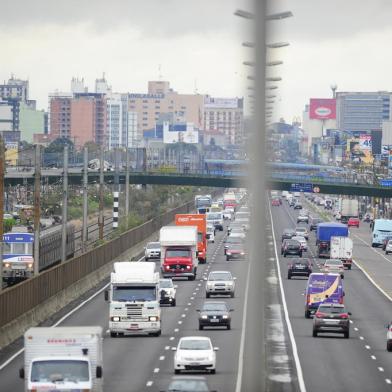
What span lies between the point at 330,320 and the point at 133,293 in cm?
765

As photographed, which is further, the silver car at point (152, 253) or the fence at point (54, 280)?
the silver car at point (152, 253)

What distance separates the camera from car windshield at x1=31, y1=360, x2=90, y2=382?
101ft

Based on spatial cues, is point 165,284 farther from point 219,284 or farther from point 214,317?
point 214,317

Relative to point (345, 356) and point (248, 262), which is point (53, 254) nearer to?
point (345, 356)

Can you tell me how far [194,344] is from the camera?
41.7 metres

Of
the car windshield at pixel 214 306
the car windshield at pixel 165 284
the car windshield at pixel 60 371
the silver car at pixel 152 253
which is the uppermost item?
the car windshield at pixel 60 371

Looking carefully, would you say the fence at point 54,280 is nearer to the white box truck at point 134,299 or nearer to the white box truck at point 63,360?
the white box truck at point 134,299

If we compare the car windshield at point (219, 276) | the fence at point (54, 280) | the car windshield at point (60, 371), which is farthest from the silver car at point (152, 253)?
the car windshield at point (60, 371)

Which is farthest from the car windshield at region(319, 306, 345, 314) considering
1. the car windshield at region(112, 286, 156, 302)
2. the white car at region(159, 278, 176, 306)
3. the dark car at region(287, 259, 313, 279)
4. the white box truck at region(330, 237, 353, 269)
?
the white box truck at region(330, 237, 353, 269)

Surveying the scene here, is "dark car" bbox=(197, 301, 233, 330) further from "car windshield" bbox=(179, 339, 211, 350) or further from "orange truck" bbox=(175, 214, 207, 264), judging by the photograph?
"orange truck" bbox=(175, 214, 207, 264)

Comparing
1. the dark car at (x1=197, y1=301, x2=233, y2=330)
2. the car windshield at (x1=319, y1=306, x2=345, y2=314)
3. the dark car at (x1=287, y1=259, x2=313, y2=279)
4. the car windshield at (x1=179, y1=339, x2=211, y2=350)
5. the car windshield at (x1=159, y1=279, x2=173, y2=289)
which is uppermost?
the car windshield at (x1=179, y1=339, x2=211, y2=350)

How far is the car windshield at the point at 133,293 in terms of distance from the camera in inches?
2138

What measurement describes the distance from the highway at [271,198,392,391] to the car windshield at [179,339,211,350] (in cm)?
290

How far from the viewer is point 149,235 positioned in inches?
5064
